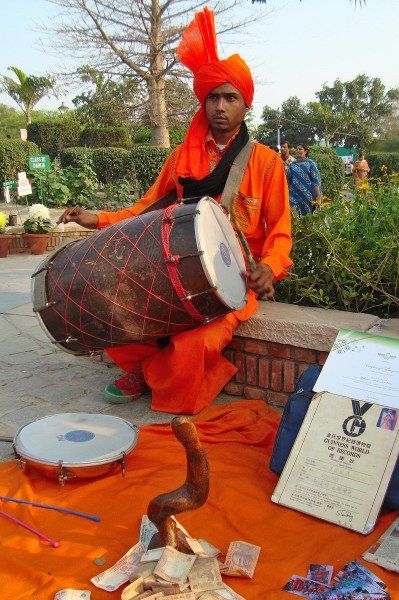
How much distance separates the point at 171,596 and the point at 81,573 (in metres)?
0.40

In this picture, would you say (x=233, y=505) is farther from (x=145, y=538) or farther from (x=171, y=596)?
(x=171, y=596)

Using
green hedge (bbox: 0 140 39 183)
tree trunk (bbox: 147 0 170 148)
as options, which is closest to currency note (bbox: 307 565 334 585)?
green hedge (bbox: 0 140 39 183)

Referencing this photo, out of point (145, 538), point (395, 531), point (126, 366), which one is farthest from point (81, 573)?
point (126, 366)

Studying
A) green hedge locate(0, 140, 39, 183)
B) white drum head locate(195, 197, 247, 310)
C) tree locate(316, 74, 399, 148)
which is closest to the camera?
white drum head locate(195, 197, 247, 310)

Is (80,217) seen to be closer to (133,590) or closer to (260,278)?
(260,278)

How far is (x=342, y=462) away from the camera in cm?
243

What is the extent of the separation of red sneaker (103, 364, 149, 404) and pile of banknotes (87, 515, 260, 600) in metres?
1.54

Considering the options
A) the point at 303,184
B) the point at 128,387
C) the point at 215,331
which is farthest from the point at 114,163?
the point at 215,331

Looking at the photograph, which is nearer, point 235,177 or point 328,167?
point 235,177

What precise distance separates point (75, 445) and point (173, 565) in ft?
2.93

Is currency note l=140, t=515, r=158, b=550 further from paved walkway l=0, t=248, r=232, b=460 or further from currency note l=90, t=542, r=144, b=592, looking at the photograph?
paved walkway l=0, t=248, r=232, b=460

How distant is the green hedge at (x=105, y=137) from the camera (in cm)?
2441

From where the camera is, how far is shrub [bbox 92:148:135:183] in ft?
61.8

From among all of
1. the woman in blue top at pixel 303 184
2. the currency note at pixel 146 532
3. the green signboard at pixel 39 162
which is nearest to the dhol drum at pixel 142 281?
the currency note at pixel 146 532
